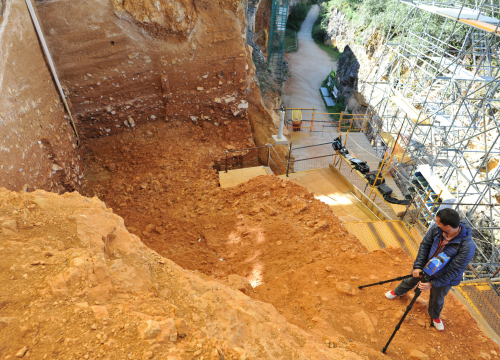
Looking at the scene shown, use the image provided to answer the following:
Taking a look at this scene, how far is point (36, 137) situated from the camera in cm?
577

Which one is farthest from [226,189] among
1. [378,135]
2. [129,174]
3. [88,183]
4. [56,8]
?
[378,135]

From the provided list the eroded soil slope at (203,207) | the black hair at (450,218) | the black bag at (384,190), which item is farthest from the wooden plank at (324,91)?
the black hair at (450,218)

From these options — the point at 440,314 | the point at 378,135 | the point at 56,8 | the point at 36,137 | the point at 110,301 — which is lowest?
the point at 378,135

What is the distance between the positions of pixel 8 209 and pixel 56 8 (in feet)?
19.5

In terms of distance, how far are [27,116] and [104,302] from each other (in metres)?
4.77

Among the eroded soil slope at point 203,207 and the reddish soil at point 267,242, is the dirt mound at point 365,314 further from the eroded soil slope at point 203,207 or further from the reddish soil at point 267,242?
the eroded soil slope at point 203,207

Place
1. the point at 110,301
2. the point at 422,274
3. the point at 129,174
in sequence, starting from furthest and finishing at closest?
1. the point at 129,174
2. the point at 422,274
3. the point at 110,301

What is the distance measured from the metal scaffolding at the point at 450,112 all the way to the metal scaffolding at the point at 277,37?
603 cm

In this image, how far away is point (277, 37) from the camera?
66.7 ft

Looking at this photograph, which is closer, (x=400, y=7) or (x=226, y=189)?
(x=226, y=189)

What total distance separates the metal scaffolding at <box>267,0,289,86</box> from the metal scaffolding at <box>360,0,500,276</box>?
603cm

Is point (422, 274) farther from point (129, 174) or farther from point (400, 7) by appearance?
point (400, 7)

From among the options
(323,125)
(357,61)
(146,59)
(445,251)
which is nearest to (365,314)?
(445,251)

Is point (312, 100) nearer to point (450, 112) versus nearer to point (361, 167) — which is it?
point (450, 112)
